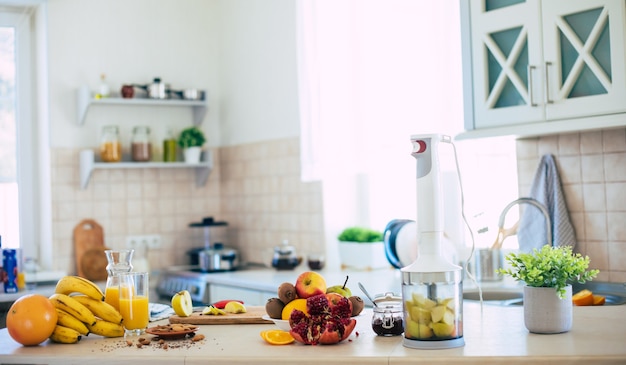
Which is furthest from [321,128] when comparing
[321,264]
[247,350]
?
[247,350]

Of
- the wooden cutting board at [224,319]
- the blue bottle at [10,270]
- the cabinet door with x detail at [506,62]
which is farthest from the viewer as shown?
the blue bottle at [10,270]

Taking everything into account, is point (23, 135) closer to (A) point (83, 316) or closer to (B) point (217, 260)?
(B) point (217, 260)

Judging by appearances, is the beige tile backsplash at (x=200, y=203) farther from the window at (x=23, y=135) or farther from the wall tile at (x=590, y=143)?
the wall tile at (x=590, y=143)

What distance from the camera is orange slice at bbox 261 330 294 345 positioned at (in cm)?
231

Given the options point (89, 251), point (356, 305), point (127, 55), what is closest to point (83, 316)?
point (356, 305)

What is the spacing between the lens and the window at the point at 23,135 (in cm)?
499

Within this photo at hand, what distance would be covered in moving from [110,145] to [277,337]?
9.66 ft

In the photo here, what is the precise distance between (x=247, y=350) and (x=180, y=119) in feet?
11.1

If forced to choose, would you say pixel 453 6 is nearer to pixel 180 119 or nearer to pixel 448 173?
pixel 448 173

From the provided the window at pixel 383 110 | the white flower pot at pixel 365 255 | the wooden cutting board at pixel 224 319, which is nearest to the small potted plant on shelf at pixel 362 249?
the white flower pot at pixel 365 255

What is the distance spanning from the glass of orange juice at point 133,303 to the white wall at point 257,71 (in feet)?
7.78

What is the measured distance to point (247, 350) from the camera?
2236 millimetres

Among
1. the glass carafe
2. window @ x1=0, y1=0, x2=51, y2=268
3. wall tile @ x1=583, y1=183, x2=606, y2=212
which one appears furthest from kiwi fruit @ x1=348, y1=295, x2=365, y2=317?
window @ x1=0, y1=0, x2=51, y2=268

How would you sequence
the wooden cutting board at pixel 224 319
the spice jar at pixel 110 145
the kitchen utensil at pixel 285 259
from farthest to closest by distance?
the spice jar at pixel 110 145 → the kitchen utensil at pixel 285 259 → the wooden cutting board at pixel 224 319
